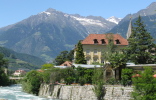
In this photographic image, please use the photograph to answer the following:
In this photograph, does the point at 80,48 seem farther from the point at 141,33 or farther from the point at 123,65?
the point at 123,65

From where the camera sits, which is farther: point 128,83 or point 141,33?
point 141,33

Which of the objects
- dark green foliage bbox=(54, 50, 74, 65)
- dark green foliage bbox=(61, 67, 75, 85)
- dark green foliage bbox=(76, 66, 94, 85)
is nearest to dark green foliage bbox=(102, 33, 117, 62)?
dark green foliage bbox=(61, 67, 75, 85)

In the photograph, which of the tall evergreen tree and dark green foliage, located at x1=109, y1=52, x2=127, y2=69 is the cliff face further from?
the tall evergreen tree

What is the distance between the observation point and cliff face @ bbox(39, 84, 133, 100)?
4331cm

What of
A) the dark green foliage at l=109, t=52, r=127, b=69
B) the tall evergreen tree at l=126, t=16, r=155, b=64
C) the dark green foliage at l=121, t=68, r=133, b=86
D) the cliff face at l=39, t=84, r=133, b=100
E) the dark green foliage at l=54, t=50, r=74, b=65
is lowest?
the cliff face at l=39, t=84, r=133, b=100

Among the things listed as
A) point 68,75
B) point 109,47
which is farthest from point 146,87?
point 109,47

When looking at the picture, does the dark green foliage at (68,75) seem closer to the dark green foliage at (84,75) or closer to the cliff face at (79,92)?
the dark green foliage at (84,75)

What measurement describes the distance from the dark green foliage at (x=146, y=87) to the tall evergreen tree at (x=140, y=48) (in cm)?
3288

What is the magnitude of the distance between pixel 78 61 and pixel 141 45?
2351cm

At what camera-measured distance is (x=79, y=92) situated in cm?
5262

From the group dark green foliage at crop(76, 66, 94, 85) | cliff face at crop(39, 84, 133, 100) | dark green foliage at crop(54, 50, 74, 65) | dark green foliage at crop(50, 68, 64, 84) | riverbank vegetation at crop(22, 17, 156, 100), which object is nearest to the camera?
cliff face at crop(39, 84, 133, 100)

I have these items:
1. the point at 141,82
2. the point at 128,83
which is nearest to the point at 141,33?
the point at 128,83

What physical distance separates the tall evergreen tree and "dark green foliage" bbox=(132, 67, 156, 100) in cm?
3288

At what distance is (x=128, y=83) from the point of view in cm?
4666
